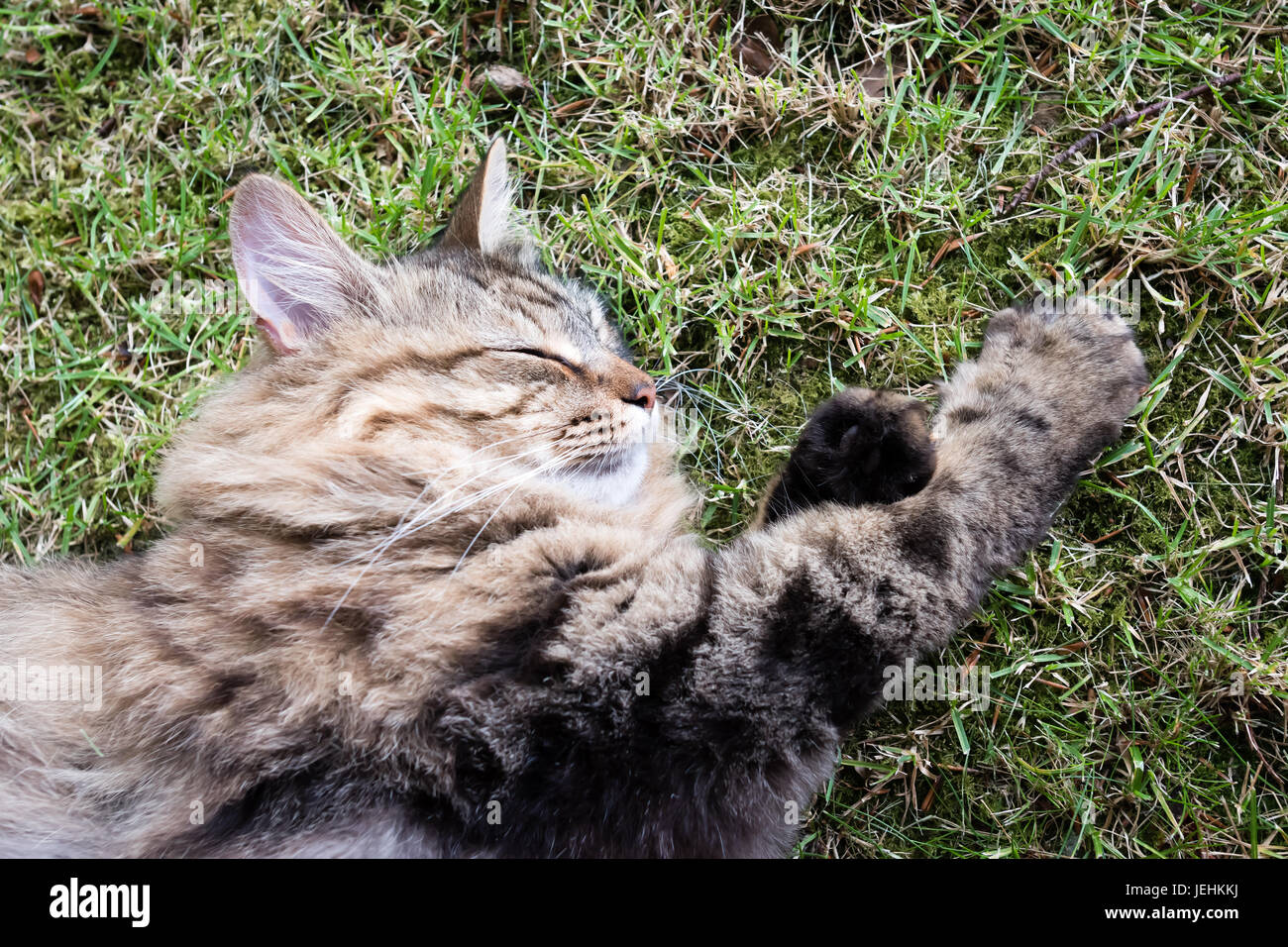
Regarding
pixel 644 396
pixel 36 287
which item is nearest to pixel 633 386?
pixel 644 396

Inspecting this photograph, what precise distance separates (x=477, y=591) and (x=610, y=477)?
Result: 0.50 metres

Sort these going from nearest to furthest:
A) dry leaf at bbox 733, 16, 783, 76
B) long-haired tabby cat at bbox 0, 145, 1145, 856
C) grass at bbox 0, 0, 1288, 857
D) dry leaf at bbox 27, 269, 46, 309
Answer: long-haired tabby cat at bbox 0, 145, 1145, 856 → grass at bbox 0, 0, 1288, 857 → dry leaf at bbox 733, 16, 783, 76 → dry leaf at bbox 27, 269, 46, 309

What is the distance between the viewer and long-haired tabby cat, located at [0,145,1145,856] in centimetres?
179

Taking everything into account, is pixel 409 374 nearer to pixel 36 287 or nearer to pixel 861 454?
pixel 861 454

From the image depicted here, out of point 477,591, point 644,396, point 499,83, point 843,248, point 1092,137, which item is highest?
point 1092,137

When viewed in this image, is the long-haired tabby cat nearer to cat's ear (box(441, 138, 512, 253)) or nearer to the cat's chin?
the cat's chin

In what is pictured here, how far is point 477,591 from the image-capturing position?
1.94 meters

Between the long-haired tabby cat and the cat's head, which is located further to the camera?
the cat's head

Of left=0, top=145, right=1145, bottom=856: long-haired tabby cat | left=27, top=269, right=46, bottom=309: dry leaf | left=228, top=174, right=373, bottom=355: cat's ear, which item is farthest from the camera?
left=27, top=269, right=46, bottom=309: dry leaf

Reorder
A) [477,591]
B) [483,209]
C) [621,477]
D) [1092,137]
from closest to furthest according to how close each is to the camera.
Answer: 1. [477,591]
2. [621,477]
3. [483,209]
4. [1092,137]

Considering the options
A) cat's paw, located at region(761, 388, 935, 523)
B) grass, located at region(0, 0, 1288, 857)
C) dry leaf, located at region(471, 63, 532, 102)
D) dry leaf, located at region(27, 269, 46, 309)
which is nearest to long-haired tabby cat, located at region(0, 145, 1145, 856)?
cat's paw, located at region(761, 388, 935, 523)
